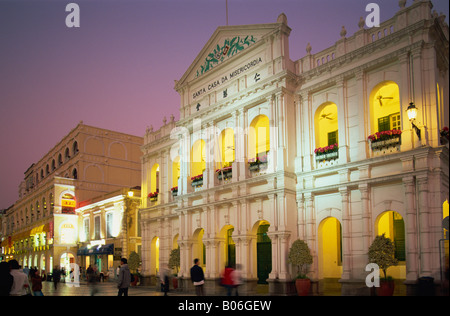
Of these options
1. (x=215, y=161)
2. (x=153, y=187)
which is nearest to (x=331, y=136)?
(x=215, y=161)

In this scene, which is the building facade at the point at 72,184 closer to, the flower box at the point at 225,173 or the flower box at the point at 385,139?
the flower box at the point at 225,173

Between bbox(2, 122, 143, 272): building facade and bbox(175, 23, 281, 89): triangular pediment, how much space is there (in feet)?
92.5

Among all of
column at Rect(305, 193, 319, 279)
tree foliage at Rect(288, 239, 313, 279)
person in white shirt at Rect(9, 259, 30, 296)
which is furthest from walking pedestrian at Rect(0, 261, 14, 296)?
column at Rect(305, 193, 319, 279)

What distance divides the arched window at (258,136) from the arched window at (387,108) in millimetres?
5885

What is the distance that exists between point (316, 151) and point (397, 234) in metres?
5.59

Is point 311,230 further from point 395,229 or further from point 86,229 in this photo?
point 86,229

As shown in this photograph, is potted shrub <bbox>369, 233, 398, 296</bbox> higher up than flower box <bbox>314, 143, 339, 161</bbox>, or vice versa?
flower box <bbox>314, 143, 339, 161</bbox>

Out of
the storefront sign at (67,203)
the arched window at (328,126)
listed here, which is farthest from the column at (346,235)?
the storefront sign at (67,203)

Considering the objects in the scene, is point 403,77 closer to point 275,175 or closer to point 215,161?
point 275,175

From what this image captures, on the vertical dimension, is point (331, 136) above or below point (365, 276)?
above

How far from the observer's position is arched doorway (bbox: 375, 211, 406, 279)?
74.5 ft

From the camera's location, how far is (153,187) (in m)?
36.0

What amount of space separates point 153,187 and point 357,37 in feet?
64.1

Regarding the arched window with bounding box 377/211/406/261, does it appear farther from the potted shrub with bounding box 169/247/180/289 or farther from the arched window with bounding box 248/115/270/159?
the potted shrub with bounding box 169/247/180/289
